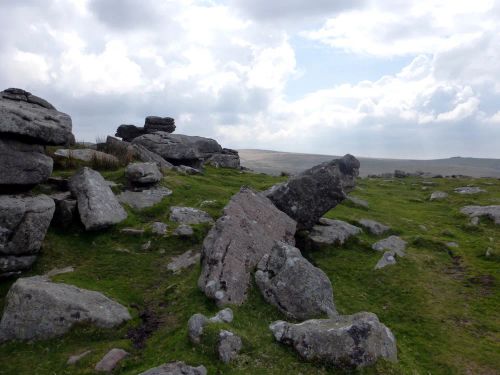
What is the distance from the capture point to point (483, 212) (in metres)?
37.5

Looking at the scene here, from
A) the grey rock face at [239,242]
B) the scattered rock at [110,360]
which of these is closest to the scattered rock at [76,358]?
the scattered rock at [110,360]

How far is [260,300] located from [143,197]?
1457 centimetres

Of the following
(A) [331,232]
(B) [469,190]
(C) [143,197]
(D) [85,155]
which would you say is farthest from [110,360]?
(B) [469,190]

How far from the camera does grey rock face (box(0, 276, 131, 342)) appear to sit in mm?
14969

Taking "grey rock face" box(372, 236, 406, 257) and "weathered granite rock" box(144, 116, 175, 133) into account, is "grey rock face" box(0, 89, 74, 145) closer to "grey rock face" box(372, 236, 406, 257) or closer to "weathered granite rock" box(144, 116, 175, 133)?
"grey rock face" box(372, 236, 406, 257)

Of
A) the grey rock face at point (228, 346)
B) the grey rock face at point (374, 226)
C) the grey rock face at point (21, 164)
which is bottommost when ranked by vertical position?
the grey rock face at point (228, 346)

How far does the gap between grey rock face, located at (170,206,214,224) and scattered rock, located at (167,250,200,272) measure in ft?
12.6

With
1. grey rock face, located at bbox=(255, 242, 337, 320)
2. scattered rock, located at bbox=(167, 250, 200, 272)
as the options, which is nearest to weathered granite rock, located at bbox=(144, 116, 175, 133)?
scattered rock, located at bbox=(167, 250, 200, 272)

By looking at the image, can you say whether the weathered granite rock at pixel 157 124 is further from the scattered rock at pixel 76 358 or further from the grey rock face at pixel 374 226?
the scattered rock at pixel 76 358

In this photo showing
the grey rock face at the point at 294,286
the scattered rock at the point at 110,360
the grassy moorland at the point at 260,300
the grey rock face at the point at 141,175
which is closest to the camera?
the scattered rock at the point at 110,360

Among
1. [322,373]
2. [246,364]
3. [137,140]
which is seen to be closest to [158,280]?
[246,364]

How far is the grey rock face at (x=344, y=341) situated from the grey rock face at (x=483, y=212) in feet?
86.0

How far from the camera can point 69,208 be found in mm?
23500

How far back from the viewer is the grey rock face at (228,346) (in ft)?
42.4
